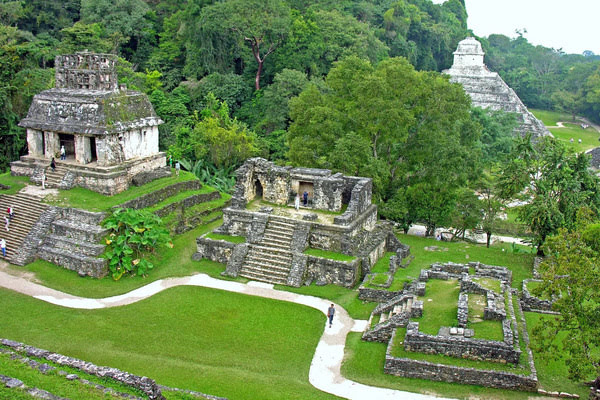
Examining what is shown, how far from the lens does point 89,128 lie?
928 inches

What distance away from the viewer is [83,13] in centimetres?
4609

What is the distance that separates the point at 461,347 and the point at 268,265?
809 centimetres

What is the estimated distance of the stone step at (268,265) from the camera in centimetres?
2070

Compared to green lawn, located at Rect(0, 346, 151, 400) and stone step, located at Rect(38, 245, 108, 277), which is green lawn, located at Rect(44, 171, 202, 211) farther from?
green lawn, located at Rect(0, 346, 151, 400)

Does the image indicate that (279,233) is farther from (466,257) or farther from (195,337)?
(466,257)

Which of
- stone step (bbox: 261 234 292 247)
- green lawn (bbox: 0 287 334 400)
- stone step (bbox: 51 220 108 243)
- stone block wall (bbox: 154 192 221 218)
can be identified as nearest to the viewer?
green lawn (bbox: 0 287 334 400)

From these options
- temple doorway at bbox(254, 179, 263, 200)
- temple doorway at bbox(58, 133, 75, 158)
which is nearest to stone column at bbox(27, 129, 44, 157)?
temple doorway at bbox(58, 133, 75, 158)

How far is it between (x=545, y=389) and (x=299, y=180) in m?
12.7

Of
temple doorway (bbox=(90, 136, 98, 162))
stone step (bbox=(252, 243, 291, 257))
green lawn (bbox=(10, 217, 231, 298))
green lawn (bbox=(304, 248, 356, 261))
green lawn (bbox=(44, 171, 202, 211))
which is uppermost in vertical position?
temple doorway (bbox=(90, 136, 98, 162))

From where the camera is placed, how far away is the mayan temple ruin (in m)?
51.1

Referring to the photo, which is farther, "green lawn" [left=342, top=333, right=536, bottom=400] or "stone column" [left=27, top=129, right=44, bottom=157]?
"stone column" [left=27, top=129, right=44, bottom=157]

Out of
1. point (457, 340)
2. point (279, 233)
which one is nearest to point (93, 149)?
point (279, 233)

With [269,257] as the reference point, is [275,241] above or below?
above

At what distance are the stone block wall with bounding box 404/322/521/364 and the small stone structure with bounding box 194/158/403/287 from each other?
17.4 feet
